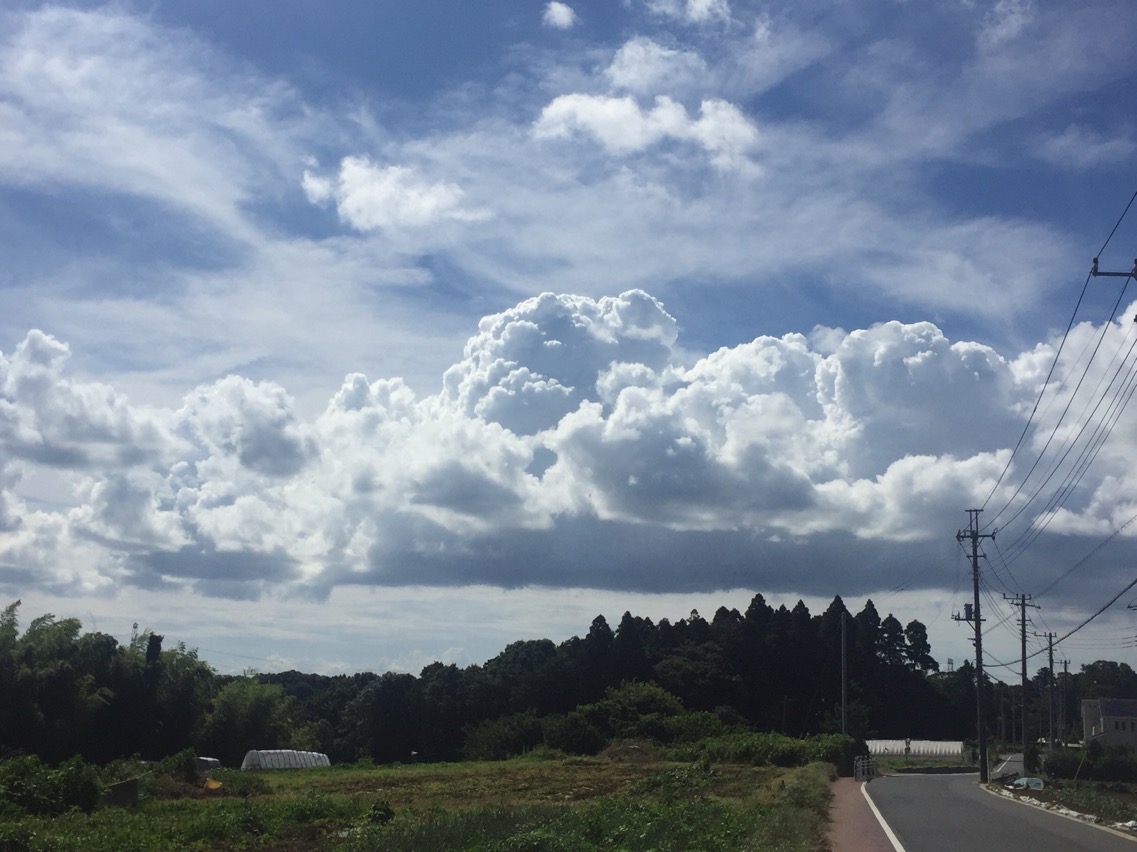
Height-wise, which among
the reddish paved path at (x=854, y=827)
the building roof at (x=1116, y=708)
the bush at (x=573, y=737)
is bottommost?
the bush at (x=573, y=737)

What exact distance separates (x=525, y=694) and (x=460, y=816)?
207 ft

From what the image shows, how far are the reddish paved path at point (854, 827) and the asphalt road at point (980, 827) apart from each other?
0.43 m

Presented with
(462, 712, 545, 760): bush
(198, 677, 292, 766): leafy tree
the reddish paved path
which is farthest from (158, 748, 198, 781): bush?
(462, 712, 545, 760): bush

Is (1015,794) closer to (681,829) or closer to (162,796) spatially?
(681,829)

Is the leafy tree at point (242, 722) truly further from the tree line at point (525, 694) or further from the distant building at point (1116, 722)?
the distant building at point (1116, 722)

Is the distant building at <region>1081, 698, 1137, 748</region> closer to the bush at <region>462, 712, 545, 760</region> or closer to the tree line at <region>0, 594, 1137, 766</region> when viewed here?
the tree line at <region>0, 594, 1137, 766</region>

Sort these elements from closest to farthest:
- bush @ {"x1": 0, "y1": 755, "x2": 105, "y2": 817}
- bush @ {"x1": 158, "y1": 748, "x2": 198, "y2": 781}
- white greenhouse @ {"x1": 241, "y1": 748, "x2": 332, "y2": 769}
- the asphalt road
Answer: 1. the asphalt road
2. bush @ {"x1": 0, "y1": 755, "x2": 105, "y2": 817}
3. bush @ {"x1": 158, "y1": 748, "x2": 198, "y2": 781}
4. white greenhouse @ {"x1": 241, "y1": 748, "x2": 332, "y2": 769}

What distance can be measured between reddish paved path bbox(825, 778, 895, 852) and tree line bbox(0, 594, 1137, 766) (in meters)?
29.3

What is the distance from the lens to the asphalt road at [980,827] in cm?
2077

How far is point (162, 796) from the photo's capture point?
107ft

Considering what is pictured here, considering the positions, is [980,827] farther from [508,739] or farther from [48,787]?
[508,739]

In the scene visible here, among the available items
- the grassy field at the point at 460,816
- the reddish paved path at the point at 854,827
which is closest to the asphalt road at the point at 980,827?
the reddish paved path at the point at 854,827

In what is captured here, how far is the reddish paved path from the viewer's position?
68.4 feet

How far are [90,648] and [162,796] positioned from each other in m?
26.6
